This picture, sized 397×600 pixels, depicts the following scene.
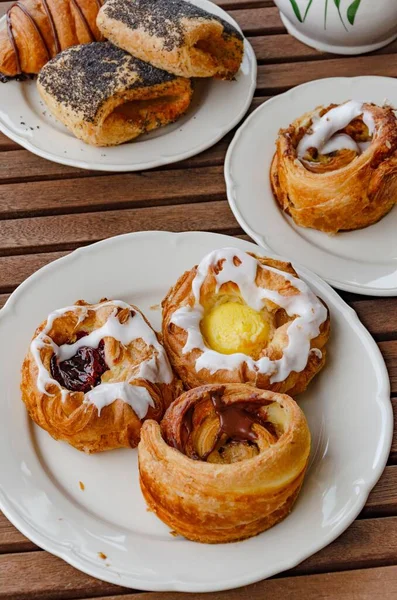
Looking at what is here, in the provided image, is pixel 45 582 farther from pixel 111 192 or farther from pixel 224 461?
pixel 111 192

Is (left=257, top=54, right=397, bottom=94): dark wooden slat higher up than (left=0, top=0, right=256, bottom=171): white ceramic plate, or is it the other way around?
(left=0, top=0, right=256, bottom=171): white ceramic plate

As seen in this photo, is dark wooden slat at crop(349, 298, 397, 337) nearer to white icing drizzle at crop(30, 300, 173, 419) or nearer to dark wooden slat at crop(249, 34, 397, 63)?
white icing drizzle at crop(30, 300, 173, 419)

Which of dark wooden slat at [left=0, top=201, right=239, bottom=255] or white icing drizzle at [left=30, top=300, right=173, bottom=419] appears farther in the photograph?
dark wooden slat at [left=0, top=201, right=239, bottom=255]

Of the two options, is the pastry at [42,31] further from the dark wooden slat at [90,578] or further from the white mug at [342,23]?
the dark wooden slat at [90,578]

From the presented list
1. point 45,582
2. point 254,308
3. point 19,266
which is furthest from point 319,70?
point 45,582

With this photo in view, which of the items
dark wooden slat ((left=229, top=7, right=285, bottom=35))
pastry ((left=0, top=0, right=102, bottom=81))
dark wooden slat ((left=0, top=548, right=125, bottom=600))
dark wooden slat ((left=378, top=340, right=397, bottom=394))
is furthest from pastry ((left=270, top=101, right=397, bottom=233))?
dark wooden slat ((left=0, top=548, right=125, bottom=600))
